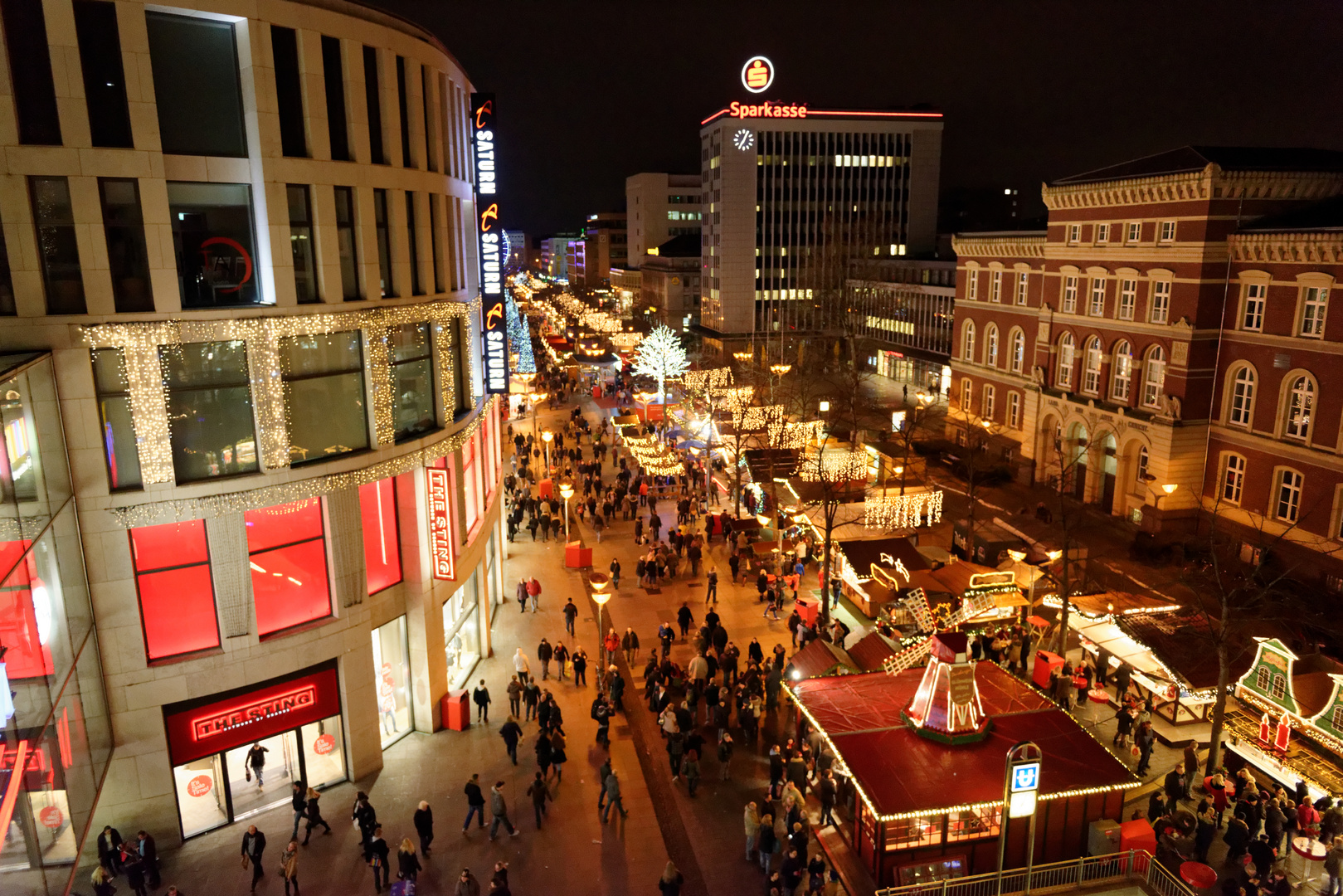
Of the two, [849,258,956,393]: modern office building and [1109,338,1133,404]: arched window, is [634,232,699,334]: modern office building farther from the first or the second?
[1109,338,1133,404]: arched window

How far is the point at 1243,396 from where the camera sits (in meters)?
33.1

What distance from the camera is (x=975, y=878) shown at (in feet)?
45.3

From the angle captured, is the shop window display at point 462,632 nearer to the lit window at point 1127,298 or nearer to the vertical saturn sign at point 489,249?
the vertical saturn sign at point 489,249

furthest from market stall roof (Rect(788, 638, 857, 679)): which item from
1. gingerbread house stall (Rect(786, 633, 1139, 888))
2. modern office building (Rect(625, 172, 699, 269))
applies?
modern office building (Rect(625, 172, 699, 269))

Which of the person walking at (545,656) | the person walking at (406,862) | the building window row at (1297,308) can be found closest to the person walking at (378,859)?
the person walking at (406,862)

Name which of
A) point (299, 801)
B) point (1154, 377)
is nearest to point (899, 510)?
point (1154, 377)

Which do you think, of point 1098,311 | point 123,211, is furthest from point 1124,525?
point 123,211

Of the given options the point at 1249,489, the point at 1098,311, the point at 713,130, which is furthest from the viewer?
the point at 713,130

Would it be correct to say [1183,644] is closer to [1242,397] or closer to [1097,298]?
[1242,397]

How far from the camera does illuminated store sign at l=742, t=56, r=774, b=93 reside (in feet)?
314

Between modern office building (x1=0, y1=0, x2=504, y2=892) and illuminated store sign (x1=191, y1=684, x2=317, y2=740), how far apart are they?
44mm

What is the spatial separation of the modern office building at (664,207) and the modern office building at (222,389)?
130 metres

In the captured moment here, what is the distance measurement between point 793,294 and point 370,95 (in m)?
84.7

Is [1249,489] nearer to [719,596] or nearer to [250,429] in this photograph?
[719,596]
